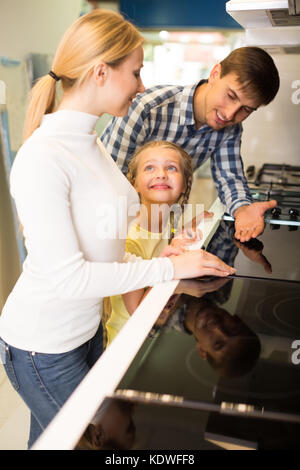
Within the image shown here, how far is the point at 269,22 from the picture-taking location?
1779 millimetres

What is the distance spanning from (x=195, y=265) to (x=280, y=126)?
1.48 metres

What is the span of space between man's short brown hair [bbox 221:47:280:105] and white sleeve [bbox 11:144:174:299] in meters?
0.76

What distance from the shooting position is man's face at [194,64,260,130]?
4.28 ft

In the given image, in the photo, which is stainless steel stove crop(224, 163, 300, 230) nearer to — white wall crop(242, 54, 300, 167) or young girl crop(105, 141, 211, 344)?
white wall crop(242, 54, 300, 167)

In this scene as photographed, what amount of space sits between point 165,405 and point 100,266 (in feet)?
0.99

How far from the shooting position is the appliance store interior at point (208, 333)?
50 centimetres

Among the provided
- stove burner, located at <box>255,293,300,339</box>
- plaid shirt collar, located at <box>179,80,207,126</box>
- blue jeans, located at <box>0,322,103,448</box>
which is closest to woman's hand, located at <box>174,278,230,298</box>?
stove burner, located at <box>255,293,300,339</box>

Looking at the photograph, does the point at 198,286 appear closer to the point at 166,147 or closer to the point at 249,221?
the point at 249,221

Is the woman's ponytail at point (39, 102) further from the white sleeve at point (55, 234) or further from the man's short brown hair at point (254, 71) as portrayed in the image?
the man's short brown hair at point (254, 71)

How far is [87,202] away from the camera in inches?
31.4

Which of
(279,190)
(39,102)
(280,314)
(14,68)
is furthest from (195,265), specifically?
(14,68)

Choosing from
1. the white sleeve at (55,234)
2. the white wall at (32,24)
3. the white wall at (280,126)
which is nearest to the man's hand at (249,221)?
the white sleeve at (55,234)
